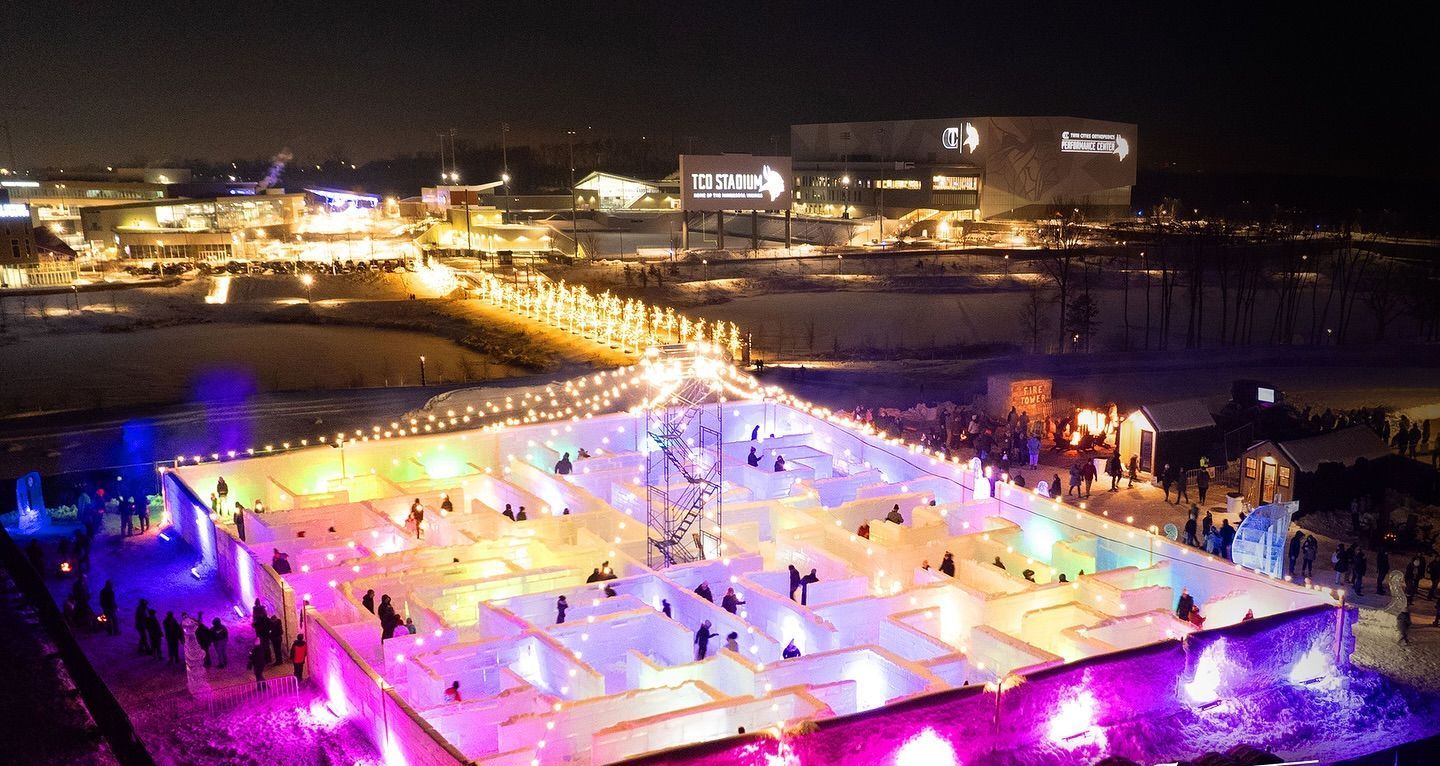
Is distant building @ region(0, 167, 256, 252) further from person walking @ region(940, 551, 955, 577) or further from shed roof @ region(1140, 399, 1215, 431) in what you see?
person walking @ region(940, 551, 955, 577)

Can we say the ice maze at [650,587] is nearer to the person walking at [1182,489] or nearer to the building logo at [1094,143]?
the person walking at [1182,489]

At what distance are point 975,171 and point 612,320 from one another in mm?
40300

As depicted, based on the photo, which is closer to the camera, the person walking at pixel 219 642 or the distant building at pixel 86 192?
the person walking at pixel 219 642

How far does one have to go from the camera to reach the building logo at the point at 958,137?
222 ft

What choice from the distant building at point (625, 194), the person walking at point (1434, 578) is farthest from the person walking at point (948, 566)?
the distant building at point (625, 194)

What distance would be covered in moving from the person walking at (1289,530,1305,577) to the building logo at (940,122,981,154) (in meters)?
55.8

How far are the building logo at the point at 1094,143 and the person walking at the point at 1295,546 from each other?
58.7 m

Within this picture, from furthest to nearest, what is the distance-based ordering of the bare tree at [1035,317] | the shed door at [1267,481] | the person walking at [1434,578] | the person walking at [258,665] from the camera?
the bare tree at [1035,317] → the shed door at [1267,481] → the person walking at [1434,578] → the person walking at [258,665]

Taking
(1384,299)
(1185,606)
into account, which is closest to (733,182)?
(1384,299)

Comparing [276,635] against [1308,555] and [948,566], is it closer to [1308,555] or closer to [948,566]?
[948,566]

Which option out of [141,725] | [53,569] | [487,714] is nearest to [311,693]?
[141,725]

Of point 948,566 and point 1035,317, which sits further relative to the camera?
point 1035,317

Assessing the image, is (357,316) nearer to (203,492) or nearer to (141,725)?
(203,492)

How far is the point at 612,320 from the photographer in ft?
110
